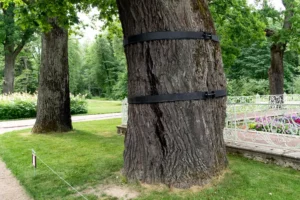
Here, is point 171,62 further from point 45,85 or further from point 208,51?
point 45,85

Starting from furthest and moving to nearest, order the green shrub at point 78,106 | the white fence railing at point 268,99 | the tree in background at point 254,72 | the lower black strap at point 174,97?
the tree in background at point 254,72, the green shrub at point 78,106, the white fence railing at point 268,99, the lower black strap at point 174,97

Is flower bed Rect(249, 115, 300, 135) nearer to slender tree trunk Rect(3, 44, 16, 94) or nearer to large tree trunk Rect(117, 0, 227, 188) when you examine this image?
large tree trunk Rect(117, 0, 227, 188)

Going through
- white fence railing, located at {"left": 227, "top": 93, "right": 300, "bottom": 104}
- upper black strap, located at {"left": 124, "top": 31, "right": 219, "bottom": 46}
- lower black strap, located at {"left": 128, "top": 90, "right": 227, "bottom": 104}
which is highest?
upper black strap, located at {"left": 124, "top": 31, "right": 219, "bottom": 46}

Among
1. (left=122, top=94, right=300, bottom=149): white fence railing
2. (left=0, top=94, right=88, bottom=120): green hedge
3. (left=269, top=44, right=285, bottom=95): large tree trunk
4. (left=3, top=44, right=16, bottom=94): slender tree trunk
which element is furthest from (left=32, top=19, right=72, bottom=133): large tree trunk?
(left=3, top=44, right=16, bottom=94): slender tree trunk

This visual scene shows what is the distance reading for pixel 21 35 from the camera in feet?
75.8

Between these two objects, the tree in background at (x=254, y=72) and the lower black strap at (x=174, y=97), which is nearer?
A: the lower black strap at (x=174, y=97)

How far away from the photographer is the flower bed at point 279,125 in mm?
5250

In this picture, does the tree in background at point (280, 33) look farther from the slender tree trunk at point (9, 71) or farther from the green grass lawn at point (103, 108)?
the slender tree trunk at point (9, 71)

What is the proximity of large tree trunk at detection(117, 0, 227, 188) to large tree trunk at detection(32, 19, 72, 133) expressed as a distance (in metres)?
6.15

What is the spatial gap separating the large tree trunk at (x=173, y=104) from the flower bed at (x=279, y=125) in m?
2.27

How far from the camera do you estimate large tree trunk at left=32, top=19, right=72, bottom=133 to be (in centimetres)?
921

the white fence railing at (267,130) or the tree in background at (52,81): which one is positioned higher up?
the tree in background at (52,81)

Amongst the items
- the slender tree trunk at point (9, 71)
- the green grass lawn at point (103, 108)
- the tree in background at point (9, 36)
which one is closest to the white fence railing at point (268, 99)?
the green grass lawn at point (103, 108)

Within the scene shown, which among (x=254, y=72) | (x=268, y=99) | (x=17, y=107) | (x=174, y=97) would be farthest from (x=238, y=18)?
(x=254, y=72)
